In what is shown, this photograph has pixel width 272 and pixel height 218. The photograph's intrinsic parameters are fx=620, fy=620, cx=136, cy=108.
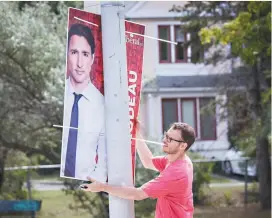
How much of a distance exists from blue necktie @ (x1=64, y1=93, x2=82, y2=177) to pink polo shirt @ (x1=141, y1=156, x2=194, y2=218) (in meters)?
0.47

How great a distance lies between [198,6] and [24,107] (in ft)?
16.1

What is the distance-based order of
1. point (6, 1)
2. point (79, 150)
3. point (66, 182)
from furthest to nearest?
point (66, 182) < point (6, 1) < point (79, 150)

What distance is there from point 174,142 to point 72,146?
27.3 inches

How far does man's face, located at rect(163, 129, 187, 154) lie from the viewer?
409 centimetres

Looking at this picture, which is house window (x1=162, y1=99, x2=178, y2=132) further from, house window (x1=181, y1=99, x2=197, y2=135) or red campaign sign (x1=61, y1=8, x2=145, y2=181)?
red campaign sign (x1=61, y1=8, x2=145, y2=181)

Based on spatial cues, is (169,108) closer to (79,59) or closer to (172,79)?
(172,79)

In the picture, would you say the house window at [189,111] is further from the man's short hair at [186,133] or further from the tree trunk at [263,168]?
the man's short hair at [186,133]

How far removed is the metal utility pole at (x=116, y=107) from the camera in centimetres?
391

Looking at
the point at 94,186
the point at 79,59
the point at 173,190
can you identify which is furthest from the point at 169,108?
the point at 94,186

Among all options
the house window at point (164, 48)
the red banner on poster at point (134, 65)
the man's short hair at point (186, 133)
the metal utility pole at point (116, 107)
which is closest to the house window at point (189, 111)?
the house window at point (164, 48)

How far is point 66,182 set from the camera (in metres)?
12.2

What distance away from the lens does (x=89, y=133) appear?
12.8ft

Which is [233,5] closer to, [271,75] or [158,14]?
[271,75]

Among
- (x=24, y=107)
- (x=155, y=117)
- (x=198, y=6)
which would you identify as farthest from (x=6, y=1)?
(x=155, y=117)
